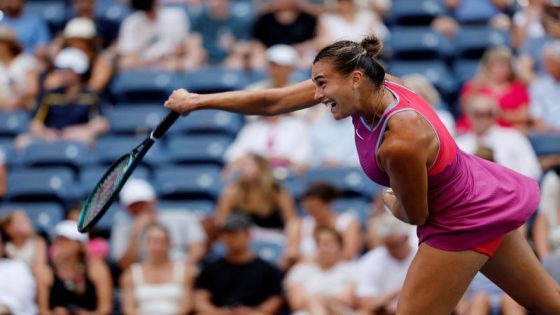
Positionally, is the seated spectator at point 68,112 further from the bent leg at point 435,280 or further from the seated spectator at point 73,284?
the bent leg at point 435,280

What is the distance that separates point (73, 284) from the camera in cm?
811

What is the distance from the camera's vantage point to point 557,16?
8594 mm

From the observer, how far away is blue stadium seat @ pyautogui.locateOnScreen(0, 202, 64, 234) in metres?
9.03

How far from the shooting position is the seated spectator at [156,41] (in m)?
10.6

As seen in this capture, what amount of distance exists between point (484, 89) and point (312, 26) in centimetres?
180

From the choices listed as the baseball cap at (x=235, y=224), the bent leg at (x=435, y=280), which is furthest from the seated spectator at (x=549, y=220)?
the bent leg at (x=435, y=280)

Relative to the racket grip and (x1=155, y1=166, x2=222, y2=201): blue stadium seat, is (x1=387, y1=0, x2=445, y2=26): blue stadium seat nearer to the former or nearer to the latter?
(x1=155, y1=166, x2=222, y2=201): blue stadium seat

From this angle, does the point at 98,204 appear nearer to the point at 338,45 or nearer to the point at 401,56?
the point at 338,45

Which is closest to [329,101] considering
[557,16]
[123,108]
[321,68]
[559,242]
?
[321,68]

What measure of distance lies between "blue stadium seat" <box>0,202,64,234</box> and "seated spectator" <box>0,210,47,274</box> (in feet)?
1.12

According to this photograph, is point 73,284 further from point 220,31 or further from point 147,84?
point 220,31

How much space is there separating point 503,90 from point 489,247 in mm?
4715

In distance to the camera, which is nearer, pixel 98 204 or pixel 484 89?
pixel 98 204

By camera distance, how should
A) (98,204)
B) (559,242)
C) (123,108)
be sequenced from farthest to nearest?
(123,108) < (559,242) < (98,204)
